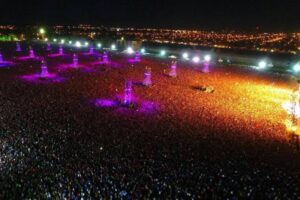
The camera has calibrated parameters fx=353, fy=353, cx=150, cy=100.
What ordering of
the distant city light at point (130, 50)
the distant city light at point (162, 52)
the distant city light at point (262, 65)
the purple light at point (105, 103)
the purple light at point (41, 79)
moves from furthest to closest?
1. the distant city light at point (130, 50)
2. the distant city light at point (162, 52)
3. the distant city light at point (262, 65)
4. the purple light at point (41, 79)
5. the purple light at point (105, 103)

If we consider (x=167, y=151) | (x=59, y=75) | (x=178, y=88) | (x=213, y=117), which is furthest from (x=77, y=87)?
(x=167, y=151)

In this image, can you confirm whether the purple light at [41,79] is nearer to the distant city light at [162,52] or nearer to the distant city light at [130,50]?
the distant city light at [130,50]

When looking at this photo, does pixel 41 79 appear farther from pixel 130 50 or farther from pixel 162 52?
pixel 162 52

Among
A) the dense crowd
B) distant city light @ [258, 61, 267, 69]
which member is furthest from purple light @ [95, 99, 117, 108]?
distant city light @ [258, 61, 267, 69]

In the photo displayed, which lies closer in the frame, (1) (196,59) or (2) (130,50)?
(1) (196,59)

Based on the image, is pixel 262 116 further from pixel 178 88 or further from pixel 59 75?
pixel 59 75

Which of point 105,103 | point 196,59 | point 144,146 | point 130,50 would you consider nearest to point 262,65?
point 196,59

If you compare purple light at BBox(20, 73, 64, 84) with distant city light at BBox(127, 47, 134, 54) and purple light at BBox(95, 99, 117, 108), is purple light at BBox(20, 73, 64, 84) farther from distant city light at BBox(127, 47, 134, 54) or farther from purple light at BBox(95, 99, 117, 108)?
distant city light at BBox(127, 47, 134, 54)

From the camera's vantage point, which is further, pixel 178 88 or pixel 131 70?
pixel 131 70

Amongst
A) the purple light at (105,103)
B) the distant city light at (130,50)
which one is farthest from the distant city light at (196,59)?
the purple light at (105,103)
